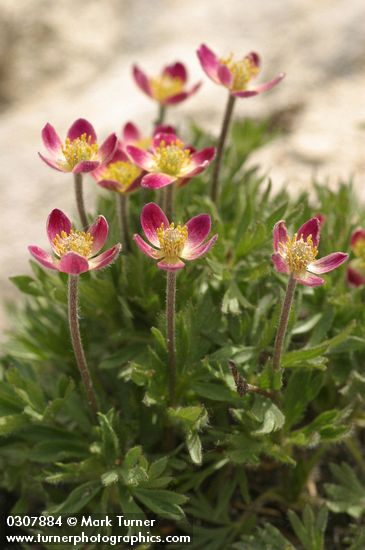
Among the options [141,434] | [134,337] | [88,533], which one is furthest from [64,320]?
[88,533]

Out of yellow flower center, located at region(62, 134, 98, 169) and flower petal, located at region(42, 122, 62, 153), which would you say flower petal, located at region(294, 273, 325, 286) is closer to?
yellow flower center, located at region(62, 134, 98, 169)

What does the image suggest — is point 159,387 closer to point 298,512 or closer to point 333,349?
point 333,349

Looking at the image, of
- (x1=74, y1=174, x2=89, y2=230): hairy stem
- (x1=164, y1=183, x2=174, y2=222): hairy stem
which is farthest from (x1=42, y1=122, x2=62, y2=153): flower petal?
(x1=164, y1=183, x2=174, y2=222): hairy stem

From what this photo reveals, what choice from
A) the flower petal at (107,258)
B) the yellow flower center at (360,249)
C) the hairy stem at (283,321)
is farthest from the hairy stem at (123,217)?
the yellow flower center at (360,249)

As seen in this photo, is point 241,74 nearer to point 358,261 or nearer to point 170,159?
point 170,159

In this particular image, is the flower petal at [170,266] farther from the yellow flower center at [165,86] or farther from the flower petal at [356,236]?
the yellow flower center at [165,86]

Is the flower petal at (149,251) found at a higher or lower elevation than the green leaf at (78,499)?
higher
